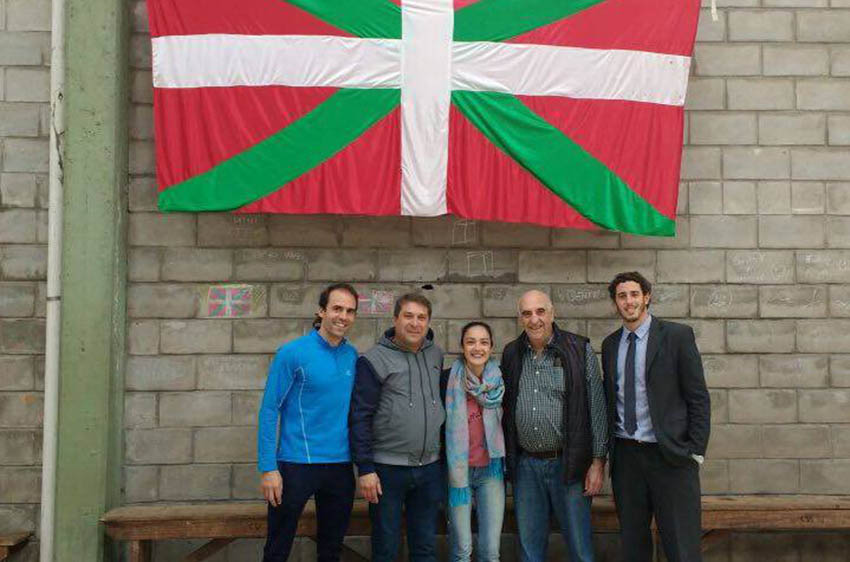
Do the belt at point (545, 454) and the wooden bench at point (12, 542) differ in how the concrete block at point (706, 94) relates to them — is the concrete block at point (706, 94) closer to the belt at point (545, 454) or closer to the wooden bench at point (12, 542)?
the belt at point (545, 454)

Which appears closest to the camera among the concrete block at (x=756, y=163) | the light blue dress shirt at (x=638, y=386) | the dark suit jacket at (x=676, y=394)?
the dark suit jacket at (x=676, y=394)

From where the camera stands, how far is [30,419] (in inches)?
198

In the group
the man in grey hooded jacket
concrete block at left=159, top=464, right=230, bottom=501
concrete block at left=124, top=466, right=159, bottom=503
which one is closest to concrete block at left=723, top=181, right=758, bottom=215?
the man in grey hooded jacket

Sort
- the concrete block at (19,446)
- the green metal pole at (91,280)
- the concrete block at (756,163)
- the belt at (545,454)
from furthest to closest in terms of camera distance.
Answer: the concrete block at (756,163) < the concrete block at (19,446) < the green metal pole at (91,280) < the belt at (545,454)

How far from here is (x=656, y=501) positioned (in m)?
4.04

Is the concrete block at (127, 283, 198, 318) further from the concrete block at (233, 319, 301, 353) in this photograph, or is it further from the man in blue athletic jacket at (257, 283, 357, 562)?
the man in blue athletic jacket at (257, 283, 357, 562)

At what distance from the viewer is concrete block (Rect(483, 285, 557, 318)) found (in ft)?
17.1

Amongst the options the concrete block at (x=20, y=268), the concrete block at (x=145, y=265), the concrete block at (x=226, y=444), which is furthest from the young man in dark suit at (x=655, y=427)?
the concrete block at (x=20, y=268)

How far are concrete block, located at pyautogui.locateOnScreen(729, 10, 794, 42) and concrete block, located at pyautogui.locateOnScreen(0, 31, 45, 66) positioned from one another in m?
4.60

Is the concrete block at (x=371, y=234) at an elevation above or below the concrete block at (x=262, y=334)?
above

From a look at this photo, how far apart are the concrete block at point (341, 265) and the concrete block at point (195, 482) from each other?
4.65 ft

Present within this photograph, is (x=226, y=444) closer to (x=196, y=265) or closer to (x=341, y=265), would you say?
(x=196, y=265)

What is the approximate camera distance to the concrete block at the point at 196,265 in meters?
5.14

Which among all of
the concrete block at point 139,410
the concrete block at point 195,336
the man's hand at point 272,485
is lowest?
the man's hand at point 272,485
